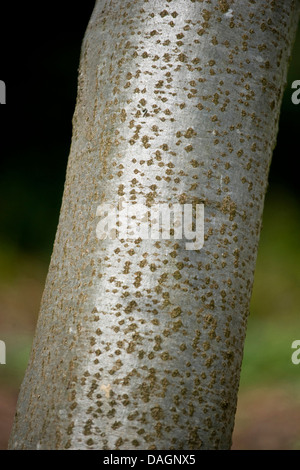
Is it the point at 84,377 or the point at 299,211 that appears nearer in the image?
the point at 84,377

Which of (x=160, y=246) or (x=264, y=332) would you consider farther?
(x=264, y=332)

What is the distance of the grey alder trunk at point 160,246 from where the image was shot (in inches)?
34.7

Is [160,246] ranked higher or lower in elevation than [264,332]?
lower

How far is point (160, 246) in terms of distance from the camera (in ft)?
2.97

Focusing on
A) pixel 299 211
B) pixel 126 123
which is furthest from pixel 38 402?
pixel 299 211

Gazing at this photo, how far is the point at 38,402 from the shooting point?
936mm

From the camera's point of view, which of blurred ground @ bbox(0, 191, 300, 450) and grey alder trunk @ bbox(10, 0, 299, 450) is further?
blurred ground @ bbox(0, 191, 300, 450)

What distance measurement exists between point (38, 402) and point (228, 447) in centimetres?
31

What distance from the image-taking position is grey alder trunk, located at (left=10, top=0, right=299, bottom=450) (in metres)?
0.88

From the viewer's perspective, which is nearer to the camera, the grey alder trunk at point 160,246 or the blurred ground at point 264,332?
the grey alder trunk at point 160,246
